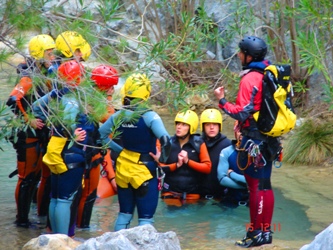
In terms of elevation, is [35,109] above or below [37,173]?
above

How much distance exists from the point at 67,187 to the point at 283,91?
195 centimetres

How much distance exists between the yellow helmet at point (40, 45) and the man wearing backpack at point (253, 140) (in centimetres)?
144

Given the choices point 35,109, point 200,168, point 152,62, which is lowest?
point 200,168

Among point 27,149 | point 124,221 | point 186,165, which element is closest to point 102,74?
point 124,221

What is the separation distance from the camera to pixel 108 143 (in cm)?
503

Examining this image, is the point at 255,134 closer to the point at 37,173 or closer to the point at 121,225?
the point at 121,225

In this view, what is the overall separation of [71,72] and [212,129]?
3.18 meters

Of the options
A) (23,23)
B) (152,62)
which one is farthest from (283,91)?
→ (23,23)

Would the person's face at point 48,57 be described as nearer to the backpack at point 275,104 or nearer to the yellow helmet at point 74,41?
the yellow helmet at point 74,41

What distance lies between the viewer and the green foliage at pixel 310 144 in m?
9.48

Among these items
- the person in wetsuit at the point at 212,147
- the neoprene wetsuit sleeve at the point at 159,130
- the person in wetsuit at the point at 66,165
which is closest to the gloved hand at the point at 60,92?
the person in wetsuit at the point at 66,165

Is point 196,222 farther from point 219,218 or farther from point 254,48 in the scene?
point 254,48

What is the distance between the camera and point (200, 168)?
25.0 ft

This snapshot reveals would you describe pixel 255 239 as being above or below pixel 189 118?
below
